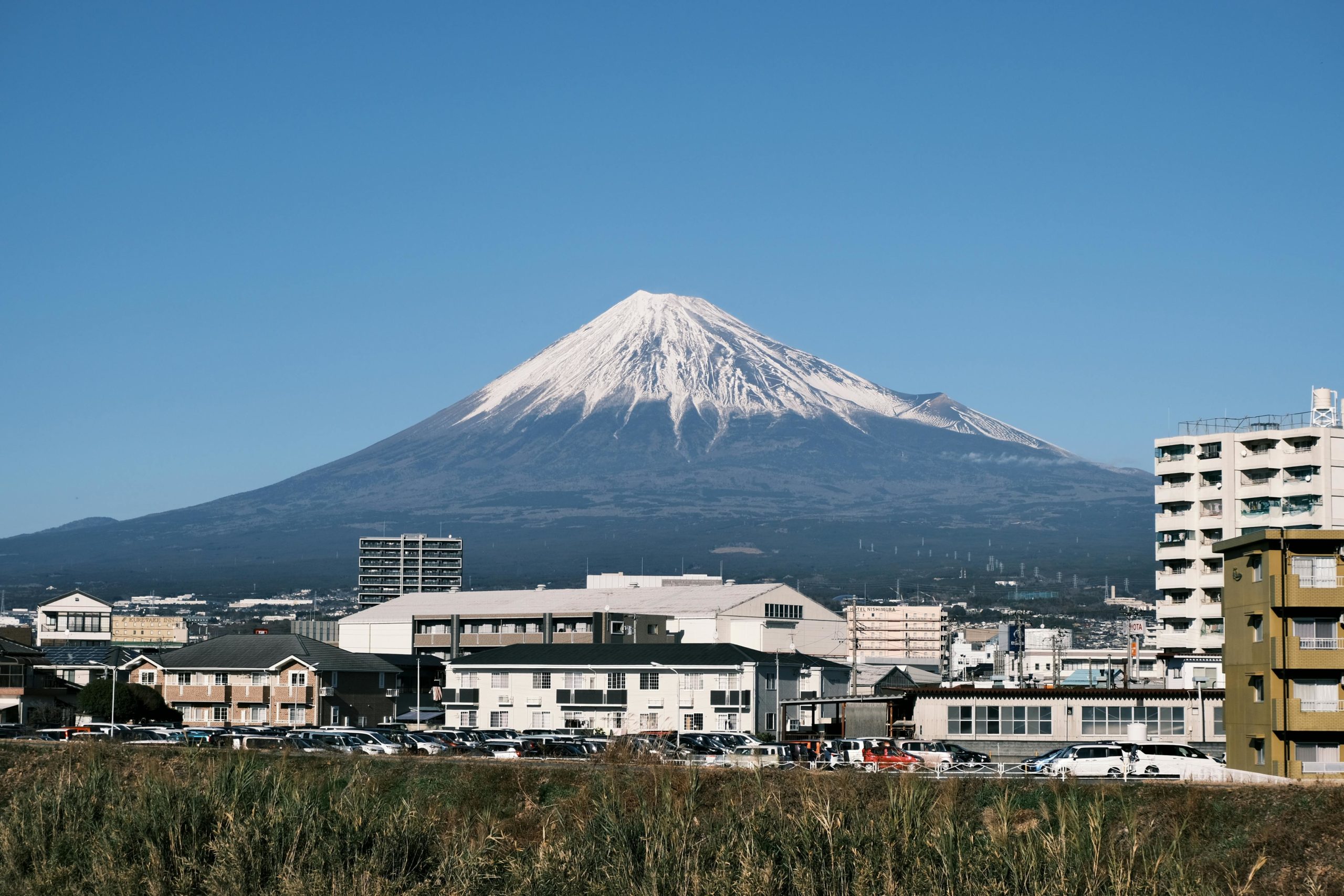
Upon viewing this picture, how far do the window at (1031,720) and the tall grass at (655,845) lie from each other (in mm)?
19310

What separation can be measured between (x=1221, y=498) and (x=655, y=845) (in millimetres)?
80167

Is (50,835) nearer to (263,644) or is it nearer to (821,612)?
(263,644)

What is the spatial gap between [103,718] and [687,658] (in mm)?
28570

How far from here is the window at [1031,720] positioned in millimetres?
60094

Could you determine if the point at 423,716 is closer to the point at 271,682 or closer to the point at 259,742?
the point at 271,682

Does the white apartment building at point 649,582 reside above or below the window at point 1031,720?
above

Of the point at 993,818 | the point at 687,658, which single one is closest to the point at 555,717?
the point at 687,658

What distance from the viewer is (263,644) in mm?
89688

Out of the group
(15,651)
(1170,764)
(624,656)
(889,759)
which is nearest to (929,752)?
(889,759)

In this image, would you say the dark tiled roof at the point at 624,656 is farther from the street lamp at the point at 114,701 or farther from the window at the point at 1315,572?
the window at the point at 1315,572

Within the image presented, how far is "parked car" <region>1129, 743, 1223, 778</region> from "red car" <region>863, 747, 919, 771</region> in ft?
21.4

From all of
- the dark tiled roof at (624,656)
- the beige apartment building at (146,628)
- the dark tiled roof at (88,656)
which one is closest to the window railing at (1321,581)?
the dark tiled roof at (624,656)

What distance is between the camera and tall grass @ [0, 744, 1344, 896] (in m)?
29.0

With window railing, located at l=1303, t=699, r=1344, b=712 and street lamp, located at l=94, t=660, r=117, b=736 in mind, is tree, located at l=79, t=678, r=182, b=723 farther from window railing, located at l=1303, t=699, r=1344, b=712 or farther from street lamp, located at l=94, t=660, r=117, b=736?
window railing, located at l=1303, t=699, r=1344, b=712
